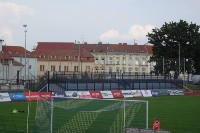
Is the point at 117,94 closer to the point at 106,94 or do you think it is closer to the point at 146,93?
the point at 106,94

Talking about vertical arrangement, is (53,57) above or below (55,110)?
above

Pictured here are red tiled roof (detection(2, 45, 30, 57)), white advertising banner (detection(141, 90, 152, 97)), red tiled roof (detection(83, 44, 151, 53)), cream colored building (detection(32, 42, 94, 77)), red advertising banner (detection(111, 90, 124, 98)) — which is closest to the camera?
red advertising banner (detection(111, 90, 124, 98))

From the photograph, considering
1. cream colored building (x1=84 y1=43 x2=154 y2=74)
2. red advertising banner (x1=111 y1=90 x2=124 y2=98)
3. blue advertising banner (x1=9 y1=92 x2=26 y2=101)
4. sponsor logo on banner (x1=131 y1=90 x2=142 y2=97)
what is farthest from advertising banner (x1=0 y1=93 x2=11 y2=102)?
cream colored building (x1=84 y1=43 x2=154 y2=74)

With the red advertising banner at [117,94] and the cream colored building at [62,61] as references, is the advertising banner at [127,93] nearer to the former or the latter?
the red advertising banner at [117,94]

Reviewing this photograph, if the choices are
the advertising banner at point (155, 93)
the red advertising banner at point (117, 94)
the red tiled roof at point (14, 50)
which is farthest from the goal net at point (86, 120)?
the red tiled roof at point (14, 50)

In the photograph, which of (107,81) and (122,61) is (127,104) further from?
(122,61)

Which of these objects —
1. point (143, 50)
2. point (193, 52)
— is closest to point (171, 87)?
point (193, 52)

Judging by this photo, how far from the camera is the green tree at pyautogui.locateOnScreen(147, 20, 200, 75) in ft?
323

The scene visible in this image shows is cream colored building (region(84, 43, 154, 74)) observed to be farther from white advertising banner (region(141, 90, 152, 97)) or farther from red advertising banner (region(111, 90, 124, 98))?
red advertising banner (region(111, 90, 124, 98))

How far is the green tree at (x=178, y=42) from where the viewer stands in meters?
98.5

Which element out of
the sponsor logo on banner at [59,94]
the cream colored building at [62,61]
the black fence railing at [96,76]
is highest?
the cream colored building at [62,61]

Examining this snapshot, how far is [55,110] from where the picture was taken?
3550 centimetres

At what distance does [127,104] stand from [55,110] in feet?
34.1

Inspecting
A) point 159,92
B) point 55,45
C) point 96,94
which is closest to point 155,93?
point 159,92
